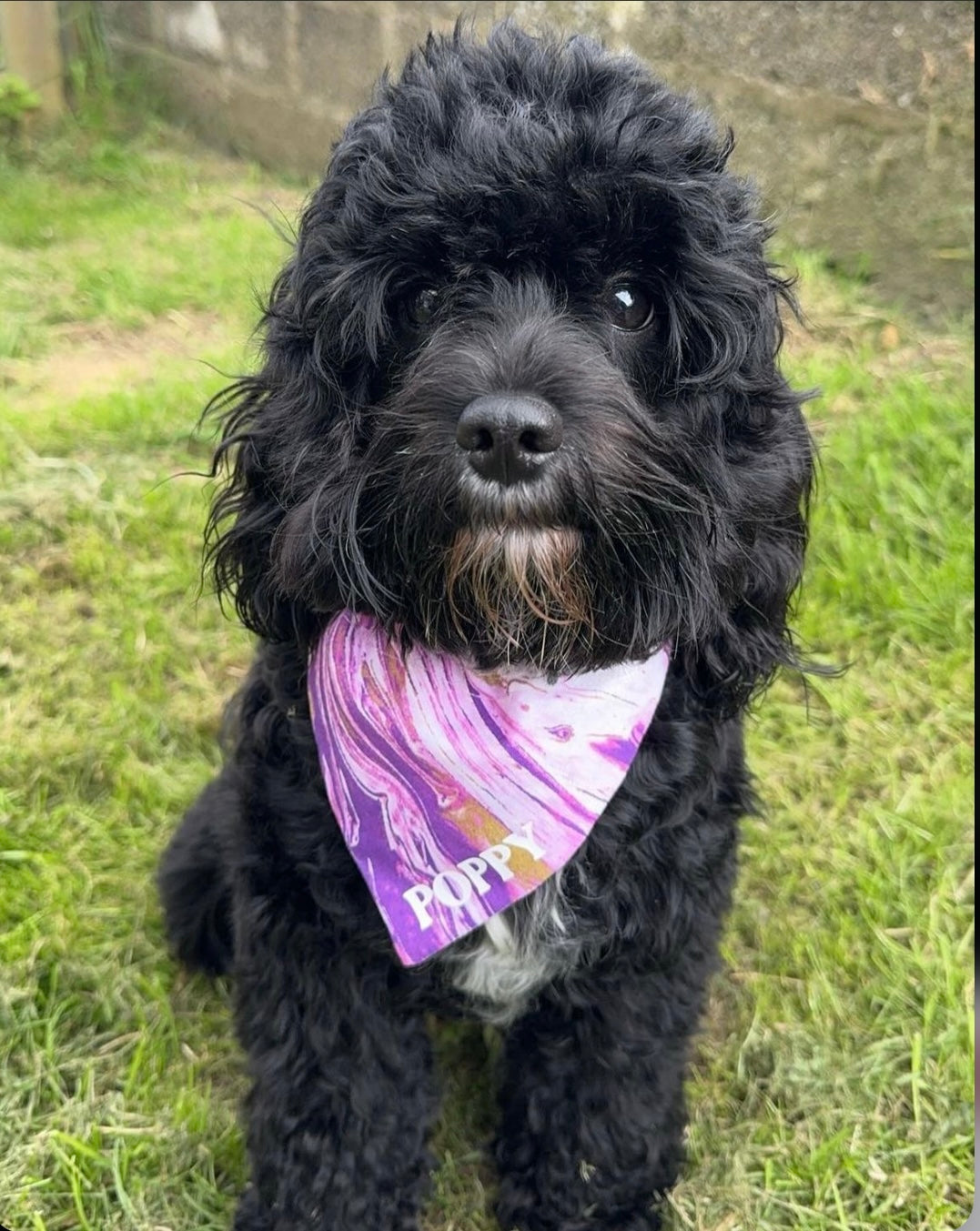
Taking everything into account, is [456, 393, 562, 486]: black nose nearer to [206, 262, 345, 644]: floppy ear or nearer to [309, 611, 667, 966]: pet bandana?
[206, 262, 345, 644]: floppy ear

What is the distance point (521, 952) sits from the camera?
178 cm

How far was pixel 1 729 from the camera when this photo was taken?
2.60m

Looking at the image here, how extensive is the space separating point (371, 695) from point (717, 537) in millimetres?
536

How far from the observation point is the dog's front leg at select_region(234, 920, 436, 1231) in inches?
71.4

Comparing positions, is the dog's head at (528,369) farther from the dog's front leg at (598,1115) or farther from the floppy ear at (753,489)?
the dog's front leg at (598,1115)

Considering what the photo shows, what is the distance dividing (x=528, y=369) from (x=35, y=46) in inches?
203

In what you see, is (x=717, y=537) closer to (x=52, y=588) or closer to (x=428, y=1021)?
(x=428, y=1021)

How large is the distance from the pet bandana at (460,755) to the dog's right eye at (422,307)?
0.42m

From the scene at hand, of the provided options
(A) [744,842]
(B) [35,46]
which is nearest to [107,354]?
(B) [35,46]

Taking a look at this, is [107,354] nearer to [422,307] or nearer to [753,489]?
[422,307]

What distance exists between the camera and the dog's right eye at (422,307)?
1.49m

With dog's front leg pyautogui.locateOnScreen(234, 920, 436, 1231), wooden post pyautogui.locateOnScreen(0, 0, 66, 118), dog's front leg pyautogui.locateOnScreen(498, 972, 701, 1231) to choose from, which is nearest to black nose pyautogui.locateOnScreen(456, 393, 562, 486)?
dog's front leg pyautogui.locateOnScreen(234, 920, 436, 1231)

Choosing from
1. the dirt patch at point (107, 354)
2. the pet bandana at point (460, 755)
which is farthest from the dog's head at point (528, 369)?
the dirt patch at point (107, 354)

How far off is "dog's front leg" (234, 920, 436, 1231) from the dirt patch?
253 cm
